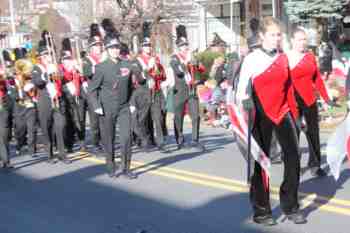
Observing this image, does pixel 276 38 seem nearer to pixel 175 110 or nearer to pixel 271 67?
pixel 271 67

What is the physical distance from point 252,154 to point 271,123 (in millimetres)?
349

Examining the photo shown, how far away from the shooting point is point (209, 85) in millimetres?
19016

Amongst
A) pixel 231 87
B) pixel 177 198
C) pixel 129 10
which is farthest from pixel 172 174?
pixel 129 10

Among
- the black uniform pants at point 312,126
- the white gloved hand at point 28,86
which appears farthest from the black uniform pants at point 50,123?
the black uniform pants at point 312,126

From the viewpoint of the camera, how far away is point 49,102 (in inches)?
470

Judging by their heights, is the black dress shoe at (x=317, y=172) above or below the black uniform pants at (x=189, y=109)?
below

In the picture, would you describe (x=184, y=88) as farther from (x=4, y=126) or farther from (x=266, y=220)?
(x=266, y=220)

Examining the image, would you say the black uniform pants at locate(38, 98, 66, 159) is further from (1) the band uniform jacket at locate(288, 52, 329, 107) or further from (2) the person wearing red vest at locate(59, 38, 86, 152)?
(1) the band uniform jacket at locate(288, 52, 329, 107)

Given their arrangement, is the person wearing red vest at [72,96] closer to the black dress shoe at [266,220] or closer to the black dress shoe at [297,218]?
the black dress shoe at [266,220]

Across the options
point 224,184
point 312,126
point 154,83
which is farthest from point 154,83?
point 312,126

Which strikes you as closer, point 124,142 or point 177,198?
point 177,198

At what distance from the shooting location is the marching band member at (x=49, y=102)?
39.0 feet

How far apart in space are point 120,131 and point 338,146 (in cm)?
384

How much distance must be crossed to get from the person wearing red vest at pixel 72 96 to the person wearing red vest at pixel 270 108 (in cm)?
615
